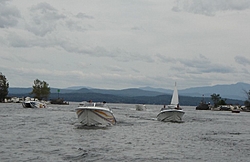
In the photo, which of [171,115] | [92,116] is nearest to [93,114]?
[92,116]

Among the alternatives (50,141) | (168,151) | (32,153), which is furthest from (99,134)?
(32,153)

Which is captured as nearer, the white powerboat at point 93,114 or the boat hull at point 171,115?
the white powerboat at point 93,114

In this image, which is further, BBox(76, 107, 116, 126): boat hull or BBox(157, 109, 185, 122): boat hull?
BBox(157, 109, 185, 122): boat hull

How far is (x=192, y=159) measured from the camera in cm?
2886

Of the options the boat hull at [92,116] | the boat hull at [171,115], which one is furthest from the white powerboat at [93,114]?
the boat hull at [171,115]

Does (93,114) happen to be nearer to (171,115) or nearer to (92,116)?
(92,116)

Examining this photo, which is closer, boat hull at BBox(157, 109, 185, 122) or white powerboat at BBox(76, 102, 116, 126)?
white powerboat at BBox(76, 102, 116, 126)

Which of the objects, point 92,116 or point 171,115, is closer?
point 92,116

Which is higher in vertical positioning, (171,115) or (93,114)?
(93,114)

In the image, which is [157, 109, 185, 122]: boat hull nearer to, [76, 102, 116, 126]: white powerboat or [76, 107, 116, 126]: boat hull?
[76, 102, 116, 126]: white powerboat

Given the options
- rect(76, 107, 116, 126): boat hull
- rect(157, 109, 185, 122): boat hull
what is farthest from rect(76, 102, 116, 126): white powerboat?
rect(157, 109, 185, 122): boat hull

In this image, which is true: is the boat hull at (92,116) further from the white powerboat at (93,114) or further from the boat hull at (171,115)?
the boat hull at (171,115)

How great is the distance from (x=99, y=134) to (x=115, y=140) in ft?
14.8

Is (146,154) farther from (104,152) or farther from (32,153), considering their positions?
(32,153)
